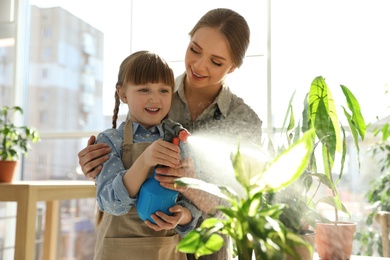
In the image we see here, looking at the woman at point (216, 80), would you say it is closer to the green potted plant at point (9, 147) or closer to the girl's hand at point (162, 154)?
the girl's hand at point (162, 154)

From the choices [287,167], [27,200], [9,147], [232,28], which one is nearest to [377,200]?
[232,28]

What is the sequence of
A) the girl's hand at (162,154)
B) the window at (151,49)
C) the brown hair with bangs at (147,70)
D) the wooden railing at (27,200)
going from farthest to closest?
1. the window at (151,49)
2. the wooden railing at (27,200)
3. the brown hair with bangs at (147,70)
4. the girl's hand at (162,154)

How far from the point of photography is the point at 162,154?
96 centimetres

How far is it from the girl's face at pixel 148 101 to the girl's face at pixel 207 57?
0.52ft

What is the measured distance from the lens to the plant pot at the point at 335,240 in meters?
1.34

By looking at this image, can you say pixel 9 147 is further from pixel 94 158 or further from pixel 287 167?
pixel 287 167

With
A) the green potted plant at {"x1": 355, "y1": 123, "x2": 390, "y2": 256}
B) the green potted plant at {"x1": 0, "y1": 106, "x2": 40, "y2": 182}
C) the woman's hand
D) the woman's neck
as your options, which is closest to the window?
the green potted plant at {"x1": 355, "y1": 123, "x2": 390, "y2": 256}

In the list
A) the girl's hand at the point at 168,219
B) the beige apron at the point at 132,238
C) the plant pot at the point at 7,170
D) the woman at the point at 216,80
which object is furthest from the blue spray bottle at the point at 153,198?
the plant pot at the point at 7,170

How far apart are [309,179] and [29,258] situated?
Answer: 139cm

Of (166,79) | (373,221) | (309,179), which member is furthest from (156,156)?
(373,221)

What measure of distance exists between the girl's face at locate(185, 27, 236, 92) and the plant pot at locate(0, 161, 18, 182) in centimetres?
148

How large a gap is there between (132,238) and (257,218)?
1.81ft

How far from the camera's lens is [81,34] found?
3234 millimetres

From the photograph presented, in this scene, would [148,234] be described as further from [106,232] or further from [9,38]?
[9,38]
